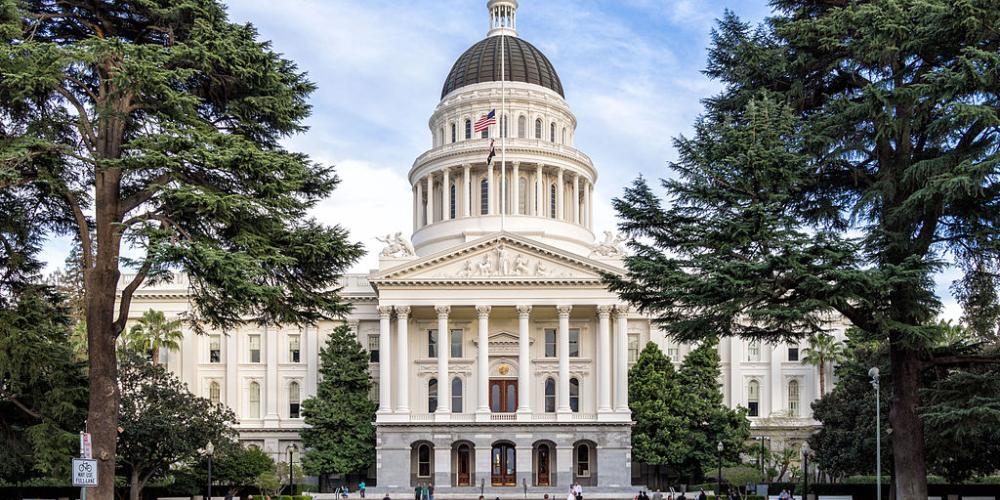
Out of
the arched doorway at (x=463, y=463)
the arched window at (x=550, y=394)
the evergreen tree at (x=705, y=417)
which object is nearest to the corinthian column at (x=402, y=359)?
the arched doorway at (x=463, y=463)

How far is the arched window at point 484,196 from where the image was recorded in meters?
86.9

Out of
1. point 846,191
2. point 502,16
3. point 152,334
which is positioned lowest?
point 152,334

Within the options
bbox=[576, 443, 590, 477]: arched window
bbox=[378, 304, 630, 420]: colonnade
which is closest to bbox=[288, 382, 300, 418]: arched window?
bbox=[378, 304, 630, 420]: colonnade

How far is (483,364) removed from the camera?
71.7 m

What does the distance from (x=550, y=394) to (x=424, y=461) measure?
9.53 metres

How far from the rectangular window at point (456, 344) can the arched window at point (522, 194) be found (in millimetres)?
14002

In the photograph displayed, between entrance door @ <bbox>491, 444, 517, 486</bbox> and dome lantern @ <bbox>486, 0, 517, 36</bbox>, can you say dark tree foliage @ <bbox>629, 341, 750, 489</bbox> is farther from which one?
dome lantern @ <bbox>486, 0, 517, 36</bbox>

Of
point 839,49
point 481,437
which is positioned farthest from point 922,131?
point 481,437

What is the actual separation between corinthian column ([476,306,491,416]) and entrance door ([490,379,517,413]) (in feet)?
8.47

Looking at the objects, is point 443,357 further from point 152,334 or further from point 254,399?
point 254,399

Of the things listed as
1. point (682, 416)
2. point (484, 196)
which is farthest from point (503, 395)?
point (484, 196)

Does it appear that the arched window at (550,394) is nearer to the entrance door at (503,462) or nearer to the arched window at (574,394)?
the arched window at (574,394)

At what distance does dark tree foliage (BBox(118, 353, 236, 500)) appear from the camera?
47.0m

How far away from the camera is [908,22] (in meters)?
23.8
